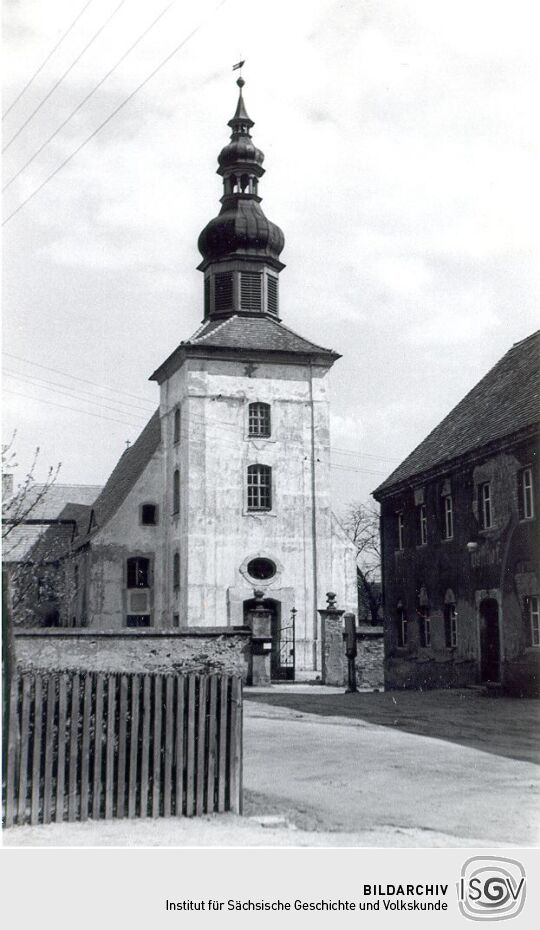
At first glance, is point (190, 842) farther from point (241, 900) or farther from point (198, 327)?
point (198, 327)

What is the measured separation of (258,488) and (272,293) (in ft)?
28.6

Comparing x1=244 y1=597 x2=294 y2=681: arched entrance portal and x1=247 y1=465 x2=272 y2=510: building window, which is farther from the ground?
x1=247 y1=465 x2=272 y2=510: building window

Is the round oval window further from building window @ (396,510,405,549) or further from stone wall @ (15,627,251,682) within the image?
stone wall @ (15,627,251,682)

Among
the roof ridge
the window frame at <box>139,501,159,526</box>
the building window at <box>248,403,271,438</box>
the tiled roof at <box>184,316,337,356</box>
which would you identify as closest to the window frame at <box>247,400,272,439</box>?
the building window at <box>248,403,271,438</box>

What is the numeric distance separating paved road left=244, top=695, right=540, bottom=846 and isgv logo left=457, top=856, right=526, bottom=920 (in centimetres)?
163

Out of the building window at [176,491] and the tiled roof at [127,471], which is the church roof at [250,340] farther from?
the tiled roof at [127,471]

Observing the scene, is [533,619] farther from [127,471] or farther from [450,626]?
[127,471]

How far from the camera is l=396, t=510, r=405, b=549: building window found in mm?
31186

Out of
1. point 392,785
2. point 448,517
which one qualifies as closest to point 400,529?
point 448,517

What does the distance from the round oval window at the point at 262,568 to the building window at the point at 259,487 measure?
2088 mm

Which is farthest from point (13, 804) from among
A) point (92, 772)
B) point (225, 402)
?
point (225, 402)

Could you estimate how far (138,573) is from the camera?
42656 millimetres

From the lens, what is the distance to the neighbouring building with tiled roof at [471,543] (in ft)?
75.7

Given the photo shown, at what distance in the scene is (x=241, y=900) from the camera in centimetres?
630
